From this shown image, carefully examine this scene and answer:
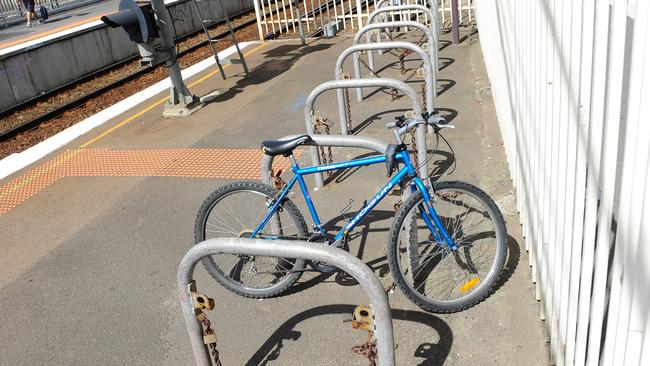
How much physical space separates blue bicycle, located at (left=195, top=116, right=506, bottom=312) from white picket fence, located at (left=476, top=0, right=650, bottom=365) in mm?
449

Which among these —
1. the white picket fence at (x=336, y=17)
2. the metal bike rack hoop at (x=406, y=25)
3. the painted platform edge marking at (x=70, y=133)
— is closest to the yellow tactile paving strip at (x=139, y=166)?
the painted platform edge marking at (x=70, y=133)

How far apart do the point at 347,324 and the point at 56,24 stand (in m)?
23.2

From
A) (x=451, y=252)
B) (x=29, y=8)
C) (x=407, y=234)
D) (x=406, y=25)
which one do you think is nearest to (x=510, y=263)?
(x=451, y=252)

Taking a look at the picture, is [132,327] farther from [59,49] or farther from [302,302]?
[59,49]

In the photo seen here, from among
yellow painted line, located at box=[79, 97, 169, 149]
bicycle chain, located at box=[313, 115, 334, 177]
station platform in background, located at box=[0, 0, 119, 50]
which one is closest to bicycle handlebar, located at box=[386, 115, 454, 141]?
bicycle chain, located at box=[313, 115, 334, 177]

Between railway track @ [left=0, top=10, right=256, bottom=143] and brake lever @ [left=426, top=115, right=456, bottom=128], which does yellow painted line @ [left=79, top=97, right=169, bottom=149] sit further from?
brake lever @ [left=426, top=115, right=456, bottom=128]

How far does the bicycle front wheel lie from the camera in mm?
3631

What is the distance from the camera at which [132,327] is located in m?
4.10

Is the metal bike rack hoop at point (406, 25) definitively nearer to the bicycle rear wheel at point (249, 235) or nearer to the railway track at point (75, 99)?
the bicycle rear wheel at point (249, 235)

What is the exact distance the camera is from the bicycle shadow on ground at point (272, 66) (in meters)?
9.44

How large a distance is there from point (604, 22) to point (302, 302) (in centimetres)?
277

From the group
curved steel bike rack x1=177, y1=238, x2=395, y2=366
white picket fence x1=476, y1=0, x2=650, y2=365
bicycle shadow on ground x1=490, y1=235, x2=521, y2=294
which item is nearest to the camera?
white picket fence x1=476, y1=0, x2=650, y2=365

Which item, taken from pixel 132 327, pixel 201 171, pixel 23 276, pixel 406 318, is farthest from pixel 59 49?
pixel 406 318

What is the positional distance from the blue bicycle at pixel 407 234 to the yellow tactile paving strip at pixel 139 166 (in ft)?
6.03
